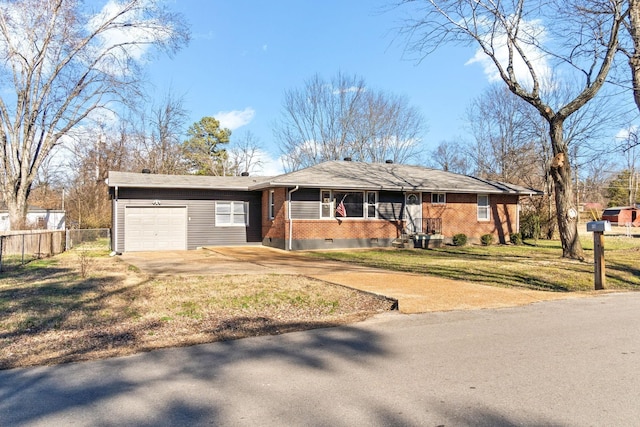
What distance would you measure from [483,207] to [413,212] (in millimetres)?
4559

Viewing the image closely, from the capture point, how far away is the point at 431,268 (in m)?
14.4

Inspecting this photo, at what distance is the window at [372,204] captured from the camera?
2239 cm

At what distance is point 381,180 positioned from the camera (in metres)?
22.9

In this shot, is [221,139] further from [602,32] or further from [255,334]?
[255,334]

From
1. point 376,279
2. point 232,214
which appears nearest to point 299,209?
point 232,214

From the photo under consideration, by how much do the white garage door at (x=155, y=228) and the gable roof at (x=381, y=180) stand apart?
152 inches

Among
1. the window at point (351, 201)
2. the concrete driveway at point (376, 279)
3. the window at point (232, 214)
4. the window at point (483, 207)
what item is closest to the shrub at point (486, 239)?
Answer: the window at point (483, 207)

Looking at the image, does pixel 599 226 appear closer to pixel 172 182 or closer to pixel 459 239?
pixel 459 239

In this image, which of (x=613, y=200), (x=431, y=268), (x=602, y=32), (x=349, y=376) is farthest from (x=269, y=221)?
(x=613, y=200)

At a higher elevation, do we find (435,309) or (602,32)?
(602,32)

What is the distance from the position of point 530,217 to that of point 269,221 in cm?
1546

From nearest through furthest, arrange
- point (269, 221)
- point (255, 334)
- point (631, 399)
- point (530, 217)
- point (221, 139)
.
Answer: point (631, 399) → point (255, 334) → point (269, 221) → point (530, 217) → point (221, 139)

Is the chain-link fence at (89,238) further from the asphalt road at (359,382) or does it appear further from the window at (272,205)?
the asphalt road at (359,382)

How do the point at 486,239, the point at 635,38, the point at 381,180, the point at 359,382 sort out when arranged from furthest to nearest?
the point at 486,239 < the point at 381,180 < the point at 635,38 < the point at 359,382
